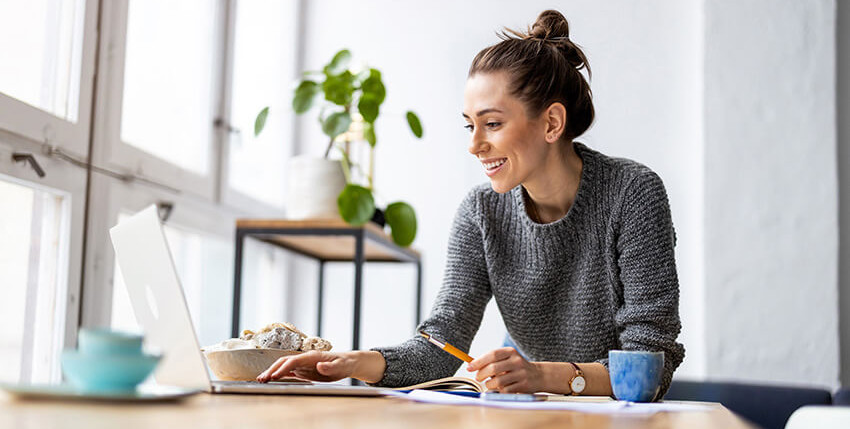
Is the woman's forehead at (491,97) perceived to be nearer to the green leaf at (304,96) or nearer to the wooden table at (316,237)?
the wooden table at (316,237)

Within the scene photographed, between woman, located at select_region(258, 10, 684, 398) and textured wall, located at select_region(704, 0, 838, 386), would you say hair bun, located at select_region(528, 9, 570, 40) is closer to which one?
woman, located at select_region(258, 10, 684, 398)

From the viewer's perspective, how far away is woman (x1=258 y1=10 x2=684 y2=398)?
4.77ft

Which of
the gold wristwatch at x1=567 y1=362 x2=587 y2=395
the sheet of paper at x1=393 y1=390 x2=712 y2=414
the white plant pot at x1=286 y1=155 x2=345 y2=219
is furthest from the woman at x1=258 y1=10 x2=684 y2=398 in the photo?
the white plant pot at x1=286 y1=155 x2=345 y2=219

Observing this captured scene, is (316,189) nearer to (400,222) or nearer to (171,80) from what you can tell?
(400,222)

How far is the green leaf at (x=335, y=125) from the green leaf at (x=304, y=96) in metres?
0.10

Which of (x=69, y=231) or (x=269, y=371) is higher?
(x=69, y=231)

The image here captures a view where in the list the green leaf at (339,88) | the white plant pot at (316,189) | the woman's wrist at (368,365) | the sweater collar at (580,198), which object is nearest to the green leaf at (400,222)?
the white plant pot at (316,189)

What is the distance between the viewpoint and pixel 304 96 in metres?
2.54

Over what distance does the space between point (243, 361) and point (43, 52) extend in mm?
1052

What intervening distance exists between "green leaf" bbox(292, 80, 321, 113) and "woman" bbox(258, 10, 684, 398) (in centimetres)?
95

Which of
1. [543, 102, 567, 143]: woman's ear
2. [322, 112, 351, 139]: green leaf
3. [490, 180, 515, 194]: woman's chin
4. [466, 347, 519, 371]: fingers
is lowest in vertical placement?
[466, 347, 519, 371]: fingers

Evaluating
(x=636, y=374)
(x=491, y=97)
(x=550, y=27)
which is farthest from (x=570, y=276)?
(x=636, y=374)

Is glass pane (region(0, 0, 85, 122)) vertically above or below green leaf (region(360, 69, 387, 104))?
below

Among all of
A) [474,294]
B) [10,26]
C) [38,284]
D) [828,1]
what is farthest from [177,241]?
[828,1]
